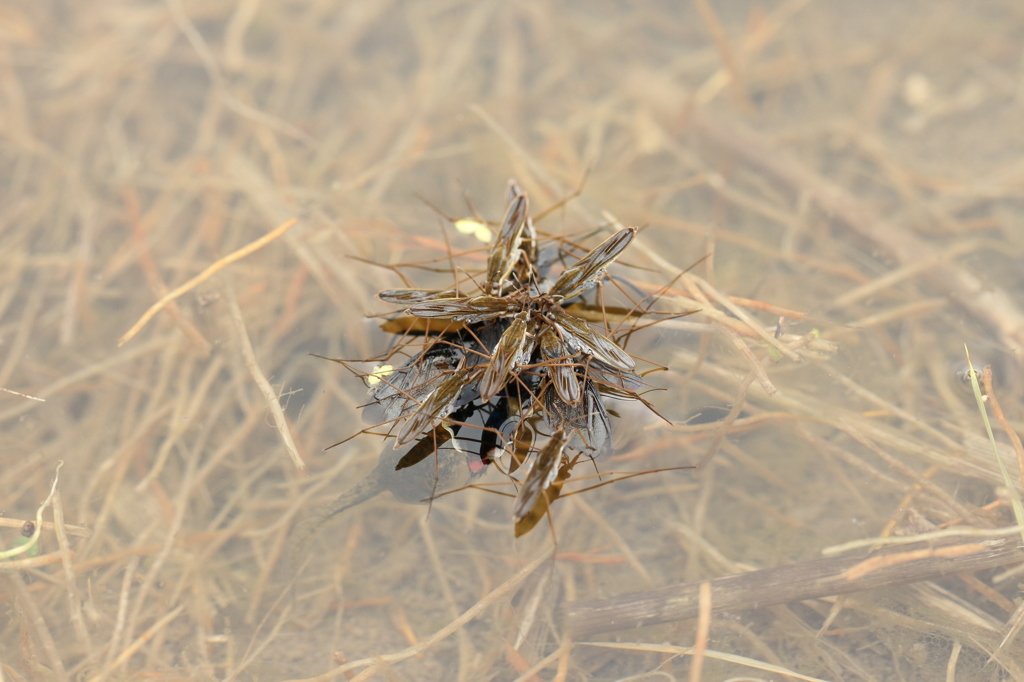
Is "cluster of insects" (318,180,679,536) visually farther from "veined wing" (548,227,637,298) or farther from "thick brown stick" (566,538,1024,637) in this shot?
"thick brown stick" (566,538,1024,637)

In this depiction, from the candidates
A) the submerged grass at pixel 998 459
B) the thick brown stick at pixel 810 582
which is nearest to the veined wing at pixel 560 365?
the thick brown stick at pixel 810 582

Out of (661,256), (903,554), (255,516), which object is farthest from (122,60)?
(903,554)

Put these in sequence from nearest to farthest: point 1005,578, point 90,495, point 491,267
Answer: point 491,267 < point 1005,578 < point 90,495

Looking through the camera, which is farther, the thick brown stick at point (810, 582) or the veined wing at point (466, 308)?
the thick brown stick at point (810, 582)

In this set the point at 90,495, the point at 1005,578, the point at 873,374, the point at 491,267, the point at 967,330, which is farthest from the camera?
the point at 967,330

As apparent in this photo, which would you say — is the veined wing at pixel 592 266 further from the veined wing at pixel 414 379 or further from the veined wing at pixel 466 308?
the veined wing at pixel 414 379

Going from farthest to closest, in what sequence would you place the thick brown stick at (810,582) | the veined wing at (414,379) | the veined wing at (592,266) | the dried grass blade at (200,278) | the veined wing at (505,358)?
the dried grass blade at (200,278) → the thick brown stick at (810,582) → the veined wing at (414,379) → the veined wing at (592,266) → the veined wing at (505,358)

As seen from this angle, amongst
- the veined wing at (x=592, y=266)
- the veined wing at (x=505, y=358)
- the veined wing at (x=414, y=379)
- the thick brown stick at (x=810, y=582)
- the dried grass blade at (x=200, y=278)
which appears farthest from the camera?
the dried grass blade at (x=200, y=278)

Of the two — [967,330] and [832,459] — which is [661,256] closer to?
[832,459]
